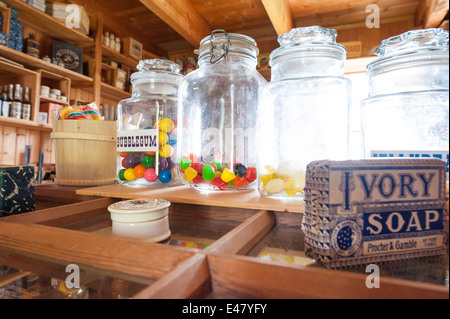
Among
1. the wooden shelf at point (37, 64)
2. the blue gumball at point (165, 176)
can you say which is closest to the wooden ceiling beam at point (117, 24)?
the wooden shelf at point (37, 64)

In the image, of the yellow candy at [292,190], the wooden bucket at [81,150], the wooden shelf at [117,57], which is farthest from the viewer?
the wooden shelf at [117,57]

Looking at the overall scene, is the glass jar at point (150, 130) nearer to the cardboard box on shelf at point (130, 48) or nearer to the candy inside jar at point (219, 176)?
the candy inside jar at point (219, 176)

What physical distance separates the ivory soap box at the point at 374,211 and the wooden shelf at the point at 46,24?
9.05ft

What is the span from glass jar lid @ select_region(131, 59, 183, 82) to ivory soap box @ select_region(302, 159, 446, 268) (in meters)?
0.77

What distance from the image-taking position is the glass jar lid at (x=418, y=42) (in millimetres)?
499

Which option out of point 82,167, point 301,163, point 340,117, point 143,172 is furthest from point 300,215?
point 82,167

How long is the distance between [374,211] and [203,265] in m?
0.21

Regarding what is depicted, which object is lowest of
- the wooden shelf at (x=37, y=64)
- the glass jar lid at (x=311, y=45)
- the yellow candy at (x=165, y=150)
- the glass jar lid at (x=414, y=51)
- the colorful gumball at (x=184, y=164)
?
the colorful gumball at (x=184, y=164)

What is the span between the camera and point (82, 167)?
36.5 inches

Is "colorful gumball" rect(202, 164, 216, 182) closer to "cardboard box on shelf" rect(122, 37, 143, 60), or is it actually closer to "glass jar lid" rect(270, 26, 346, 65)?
"glass jar lid" rect(270, 26, 346, 65)

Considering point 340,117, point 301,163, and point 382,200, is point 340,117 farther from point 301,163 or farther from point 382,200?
point 382,200

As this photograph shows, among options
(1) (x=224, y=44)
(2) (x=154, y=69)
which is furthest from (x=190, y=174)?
(2) (x=154, y=69)

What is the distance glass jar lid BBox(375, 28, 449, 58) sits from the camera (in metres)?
0.50
